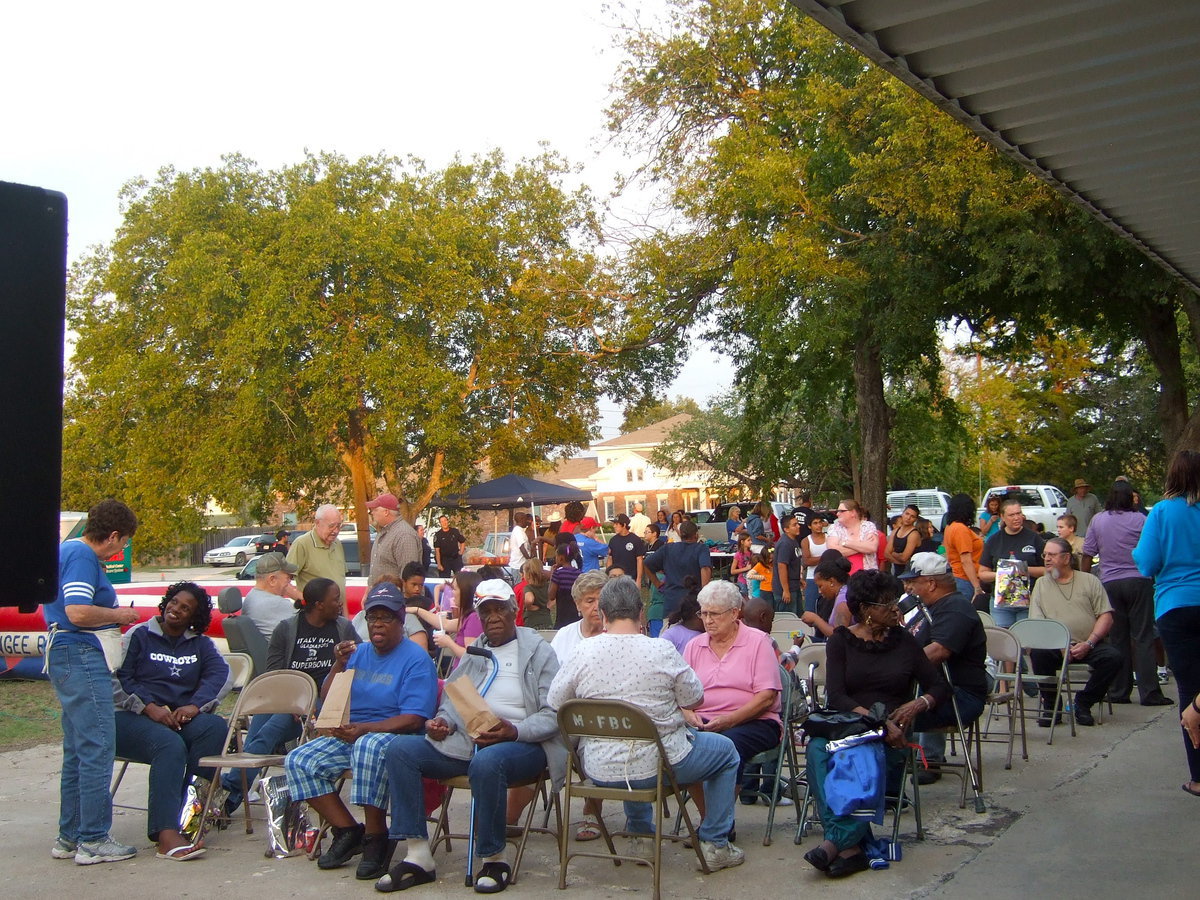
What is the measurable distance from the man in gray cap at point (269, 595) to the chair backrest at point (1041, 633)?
539cm

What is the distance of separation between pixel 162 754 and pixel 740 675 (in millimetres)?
3057

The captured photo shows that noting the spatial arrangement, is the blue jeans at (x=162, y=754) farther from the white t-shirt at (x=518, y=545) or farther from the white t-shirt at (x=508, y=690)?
the white t-shirt at (x=518, y=545)

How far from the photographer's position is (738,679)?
230 inches

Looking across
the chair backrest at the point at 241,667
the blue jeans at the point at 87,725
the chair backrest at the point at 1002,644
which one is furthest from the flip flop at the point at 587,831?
the chair backrest at the point at 1002,644

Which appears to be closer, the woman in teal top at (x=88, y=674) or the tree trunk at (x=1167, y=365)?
the woman in teal top at (x=88, y=674)

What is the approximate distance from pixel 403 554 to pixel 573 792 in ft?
15.0

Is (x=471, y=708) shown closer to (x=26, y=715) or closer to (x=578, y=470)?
(x=26, y=715)

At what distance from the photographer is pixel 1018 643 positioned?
7395 millimetres

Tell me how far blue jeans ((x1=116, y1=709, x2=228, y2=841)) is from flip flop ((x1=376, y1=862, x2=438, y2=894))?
1.40 meters

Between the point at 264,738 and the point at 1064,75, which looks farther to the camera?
the point at 264,738

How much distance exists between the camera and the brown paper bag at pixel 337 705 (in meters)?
5.54

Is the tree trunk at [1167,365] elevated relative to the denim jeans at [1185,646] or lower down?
elevated

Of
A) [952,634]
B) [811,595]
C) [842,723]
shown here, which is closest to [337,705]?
[842,723]

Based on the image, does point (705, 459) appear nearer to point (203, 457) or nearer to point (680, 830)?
point (203, 457)
